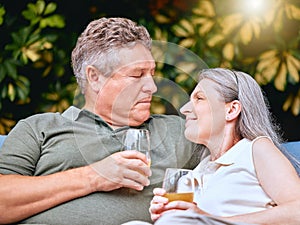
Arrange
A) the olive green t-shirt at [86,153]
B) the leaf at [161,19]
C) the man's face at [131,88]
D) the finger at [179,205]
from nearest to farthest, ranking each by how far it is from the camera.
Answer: the finger at [179,205] → the olive green t-shirt at [86,153] → the man's face at [131,88] → the leaf at [161,19]

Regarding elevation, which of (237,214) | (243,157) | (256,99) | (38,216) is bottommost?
(38,216)

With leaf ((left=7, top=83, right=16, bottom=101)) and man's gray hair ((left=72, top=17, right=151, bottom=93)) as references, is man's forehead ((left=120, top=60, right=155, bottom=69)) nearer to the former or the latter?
man's gray hair ((left=72, top=17, right=151, bottom=93))

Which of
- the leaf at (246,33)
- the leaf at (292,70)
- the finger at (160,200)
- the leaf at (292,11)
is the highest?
the leaf at (292,11)

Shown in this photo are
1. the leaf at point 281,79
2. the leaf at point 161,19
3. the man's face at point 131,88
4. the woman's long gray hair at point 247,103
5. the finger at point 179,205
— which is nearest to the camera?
the finger at point 179,205

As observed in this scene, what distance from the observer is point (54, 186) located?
2.19 meters

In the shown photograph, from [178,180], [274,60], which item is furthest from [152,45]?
[274,60]

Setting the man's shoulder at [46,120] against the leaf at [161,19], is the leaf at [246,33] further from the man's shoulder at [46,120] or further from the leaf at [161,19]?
the man's shoulder at [46,120]

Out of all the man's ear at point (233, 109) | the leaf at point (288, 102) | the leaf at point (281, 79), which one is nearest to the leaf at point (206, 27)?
the leaf at point (281, 79)

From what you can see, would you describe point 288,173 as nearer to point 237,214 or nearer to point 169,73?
point 237,214

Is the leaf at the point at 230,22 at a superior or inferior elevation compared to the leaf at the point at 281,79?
superior

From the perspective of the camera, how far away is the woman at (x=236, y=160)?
1872 millimetres

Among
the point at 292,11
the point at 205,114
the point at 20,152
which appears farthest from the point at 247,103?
the point at 292,11

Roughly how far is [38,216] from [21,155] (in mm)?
225

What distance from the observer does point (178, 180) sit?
74.0 inches
